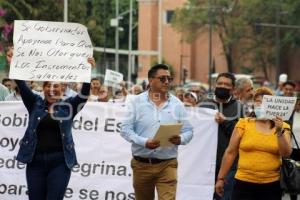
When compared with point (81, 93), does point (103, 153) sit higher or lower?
lower

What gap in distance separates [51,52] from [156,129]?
1194mm

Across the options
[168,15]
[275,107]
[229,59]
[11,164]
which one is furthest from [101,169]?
[168,15]

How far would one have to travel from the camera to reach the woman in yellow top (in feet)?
24.7

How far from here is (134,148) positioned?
812cm

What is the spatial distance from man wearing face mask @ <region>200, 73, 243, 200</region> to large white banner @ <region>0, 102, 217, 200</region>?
0.79 metres

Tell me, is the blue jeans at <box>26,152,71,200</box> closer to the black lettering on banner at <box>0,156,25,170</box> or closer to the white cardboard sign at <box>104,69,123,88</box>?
the black lettering on banner at <box>0,156,25,170</box>

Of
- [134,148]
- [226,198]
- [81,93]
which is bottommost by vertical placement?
[226,198]

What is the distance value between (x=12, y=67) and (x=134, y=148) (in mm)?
1335

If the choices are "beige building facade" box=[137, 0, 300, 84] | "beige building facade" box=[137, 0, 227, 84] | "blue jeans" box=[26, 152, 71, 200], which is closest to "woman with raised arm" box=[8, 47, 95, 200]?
"blue jeans" box=[26, 152, 71, 200]

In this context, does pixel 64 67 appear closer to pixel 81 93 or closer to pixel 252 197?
pixel 81 93

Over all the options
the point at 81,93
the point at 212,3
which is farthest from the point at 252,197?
the point at 212,3

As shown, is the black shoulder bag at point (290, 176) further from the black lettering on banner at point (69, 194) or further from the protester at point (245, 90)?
the black lettering on banner at point (69, 194)

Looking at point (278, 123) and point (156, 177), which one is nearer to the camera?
point (278, 123)

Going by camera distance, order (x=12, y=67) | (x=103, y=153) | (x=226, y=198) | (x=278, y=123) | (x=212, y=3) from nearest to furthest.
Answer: (x=278, y=123), (x=12, y=67), (x=226, y=198), (x=103, y=153), (x=212, y=3)
